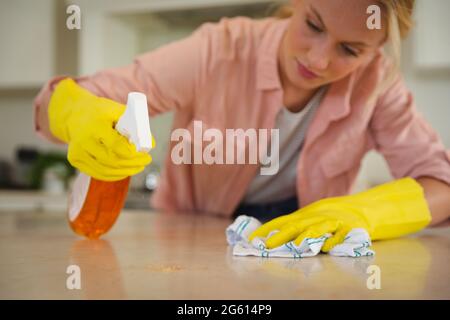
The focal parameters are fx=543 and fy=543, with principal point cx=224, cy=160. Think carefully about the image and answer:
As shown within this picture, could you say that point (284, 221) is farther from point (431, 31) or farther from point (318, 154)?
point (431, 31)

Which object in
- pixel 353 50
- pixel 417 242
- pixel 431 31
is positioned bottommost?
pixel 417 242

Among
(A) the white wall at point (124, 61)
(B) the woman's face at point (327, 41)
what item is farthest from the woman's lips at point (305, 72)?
(A) the white wall at point (124, 61)

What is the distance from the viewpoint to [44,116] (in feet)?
2.42

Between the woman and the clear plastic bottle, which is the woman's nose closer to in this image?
the woman

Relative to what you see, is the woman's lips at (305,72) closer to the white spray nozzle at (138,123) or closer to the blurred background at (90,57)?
the white spray nozzle at (138,123)

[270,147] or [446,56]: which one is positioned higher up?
[446,56]

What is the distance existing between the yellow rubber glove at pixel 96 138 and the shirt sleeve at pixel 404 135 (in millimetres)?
435

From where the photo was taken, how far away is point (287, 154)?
2.67 feet

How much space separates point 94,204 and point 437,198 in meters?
0.48

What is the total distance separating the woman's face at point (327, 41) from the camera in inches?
25.2

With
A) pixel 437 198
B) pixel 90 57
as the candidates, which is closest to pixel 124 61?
pixel 90 57

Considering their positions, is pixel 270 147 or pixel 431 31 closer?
pixel 270 147

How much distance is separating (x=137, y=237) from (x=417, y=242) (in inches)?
14.9
